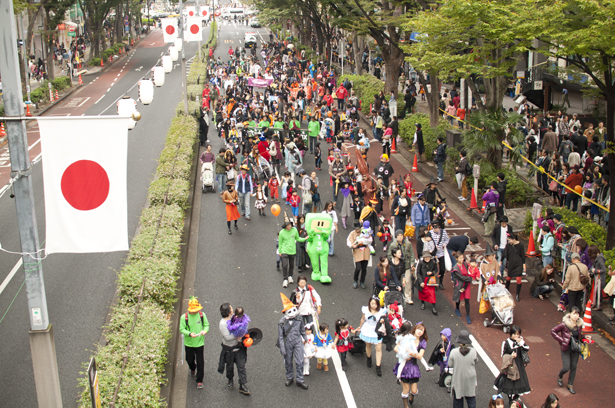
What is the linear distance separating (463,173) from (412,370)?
36.4ft

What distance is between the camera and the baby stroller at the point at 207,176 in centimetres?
2097

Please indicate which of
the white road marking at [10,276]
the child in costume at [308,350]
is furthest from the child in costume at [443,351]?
the white road marking at [10,276]

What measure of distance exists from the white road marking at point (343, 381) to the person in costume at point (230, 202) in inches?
274

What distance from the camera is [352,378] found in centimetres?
1047

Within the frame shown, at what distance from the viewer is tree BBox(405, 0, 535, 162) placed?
50.0 ft

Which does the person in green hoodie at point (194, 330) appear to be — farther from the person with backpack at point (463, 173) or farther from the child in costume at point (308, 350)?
the person with backpack at point (463, 173)

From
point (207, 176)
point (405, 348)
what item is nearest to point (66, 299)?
point (405, 348)

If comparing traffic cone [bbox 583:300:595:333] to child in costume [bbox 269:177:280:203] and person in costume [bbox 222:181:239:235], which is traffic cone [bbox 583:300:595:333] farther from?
child in costume [bbox 269:177:280:203]

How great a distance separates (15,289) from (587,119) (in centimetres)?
2330

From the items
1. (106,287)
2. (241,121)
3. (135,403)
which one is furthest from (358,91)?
(135,403)

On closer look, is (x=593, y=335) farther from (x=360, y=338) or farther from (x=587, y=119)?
(x=587, y=119)

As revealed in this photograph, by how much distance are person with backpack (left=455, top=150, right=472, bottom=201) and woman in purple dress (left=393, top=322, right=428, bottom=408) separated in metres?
10.5

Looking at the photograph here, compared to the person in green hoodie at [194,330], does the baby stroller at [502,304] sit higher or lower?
lower

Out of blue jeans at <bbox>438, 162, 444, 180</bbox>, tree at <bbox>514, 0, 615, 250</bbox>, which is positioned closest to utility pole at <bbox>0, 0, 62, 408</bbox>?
tree at <bbox>514, 0, 615, 250</bbox>
